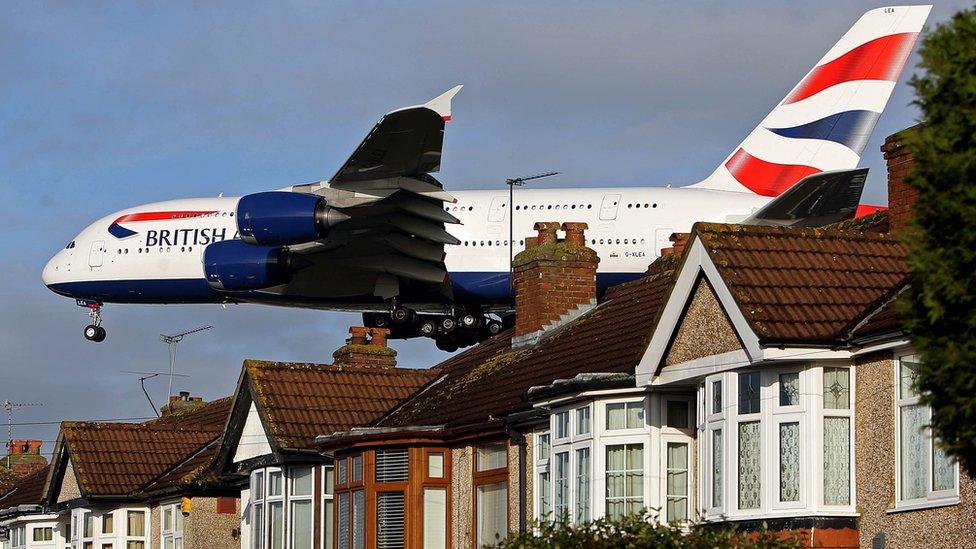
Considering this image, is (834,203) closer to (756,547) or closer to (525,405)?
(525,405)

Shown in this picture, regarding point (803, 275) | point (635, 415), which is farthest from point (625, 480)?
point (803, 275)

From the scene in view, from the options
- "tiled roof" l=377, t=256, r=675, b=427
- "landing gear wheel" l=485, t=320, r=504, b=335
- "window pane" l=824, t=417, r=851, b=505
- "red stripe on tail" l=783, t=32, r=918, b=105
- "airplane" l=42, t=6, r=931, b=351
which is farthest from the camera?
"red stripe on tail" l=783, t=32, r=918, b=105

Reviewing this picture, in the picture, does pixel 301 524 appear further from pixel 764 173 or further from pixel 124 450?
pixel 764 173

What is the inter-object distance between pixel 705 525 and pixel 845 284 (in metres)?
2.66

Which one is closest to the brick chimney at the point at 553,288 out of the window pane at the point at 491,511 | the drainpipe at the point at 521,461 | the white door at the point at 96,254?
the window pane at the point at 491,511

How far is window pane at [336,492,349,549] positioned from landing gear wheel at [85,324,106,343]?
31337 millimetres

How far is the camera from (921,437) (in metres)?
16.5

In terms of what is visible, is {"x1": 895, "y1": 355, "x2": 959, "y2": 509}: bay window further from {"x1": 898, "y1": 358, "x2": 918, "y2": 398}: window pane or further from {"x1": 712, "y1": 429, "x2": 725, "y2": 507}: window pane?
{"x1": 712, "y1": 429, "x2": 725, "y2": 507}: window pane

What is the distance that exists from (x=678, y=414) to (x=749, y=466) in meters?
2.37

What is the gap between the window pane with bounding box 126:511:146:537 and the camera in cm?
3538

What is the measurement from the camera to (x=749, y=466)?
17906 millimetres

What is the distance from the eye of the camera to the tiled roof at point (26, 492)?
4231cm

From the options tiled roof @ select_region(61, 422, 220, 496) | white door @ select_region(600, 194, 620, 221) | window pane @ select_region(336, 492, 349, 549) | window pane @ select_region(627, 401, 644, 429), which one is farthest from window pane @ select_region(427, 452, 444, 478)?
white door @ select_region(600, 194, 620, 221)

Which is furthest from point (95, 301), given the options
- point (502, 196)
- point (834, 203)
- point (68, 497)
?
point (834, 203)
